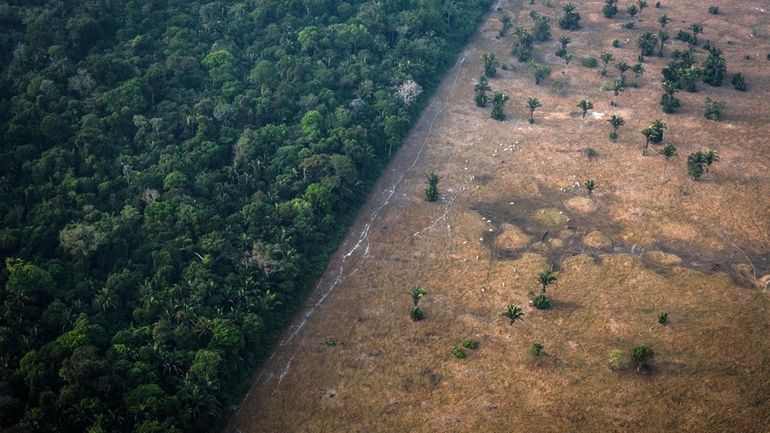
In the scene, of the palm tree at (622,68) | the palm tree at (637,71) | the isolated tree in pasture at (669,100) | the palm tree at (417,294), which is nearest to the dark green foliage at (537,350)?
the palm tree at (417,294)

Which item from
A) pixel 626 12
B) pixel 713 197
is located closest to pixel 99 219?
pixel 713 197

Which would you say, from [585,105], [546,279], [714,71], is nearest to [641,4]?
[714,71]

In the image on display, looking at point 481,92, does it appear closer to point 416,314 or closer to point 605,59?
point 605,59

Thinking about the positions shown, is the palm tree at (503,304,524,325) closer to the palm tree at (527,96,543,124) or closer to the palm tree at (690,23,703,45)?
the palm tree at (527,96,543,124)

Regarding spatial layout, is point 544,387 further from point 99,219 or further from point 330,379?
point 99,219

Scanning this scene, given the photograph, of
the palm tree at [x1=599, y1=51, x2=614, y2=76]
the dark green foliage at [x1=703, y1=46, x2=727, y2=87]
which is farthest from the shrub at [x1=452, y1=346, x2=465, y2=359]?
the dark green foliage at [x1=703, y1=46, x2=727, y2=87]

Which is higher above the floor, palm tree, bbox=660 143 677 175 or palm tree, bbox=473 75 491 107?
palm tree, bbox=473 75 491 107
